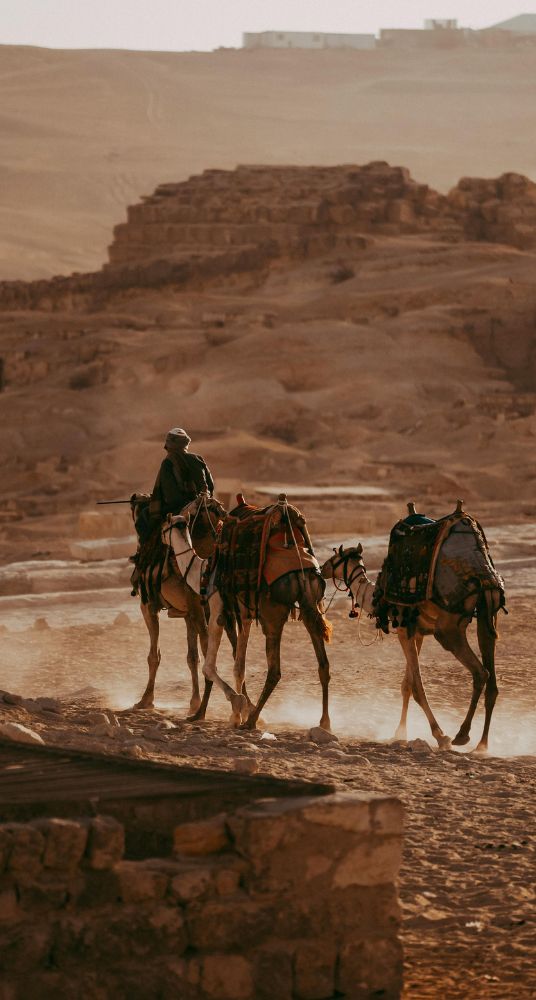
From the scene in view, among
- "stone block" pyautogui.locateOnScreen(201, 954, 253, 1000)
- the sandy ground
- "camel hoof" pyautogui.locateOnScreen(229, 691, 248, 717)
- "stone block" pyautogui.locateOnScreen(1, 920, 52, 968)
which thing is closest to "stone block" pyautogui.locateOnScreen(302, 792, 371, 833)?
"stone block" pyautogui.locateOnScreen(201, 954, 253, 1000)

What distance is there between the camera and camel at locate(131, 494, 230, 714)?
12000 mm

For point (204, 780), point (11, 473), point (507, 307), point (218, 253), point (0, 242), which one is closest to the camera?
point (204, 780)

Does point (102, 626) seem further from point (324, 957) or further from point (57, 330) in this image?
point (57, 330)

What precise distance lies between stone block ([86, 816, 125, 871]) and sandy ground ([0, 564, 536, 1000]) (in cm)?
120

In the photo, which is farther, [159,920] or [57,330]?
[57,330]

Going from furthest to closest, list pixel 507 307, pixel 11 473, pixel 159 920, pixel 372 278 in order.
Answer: pixel 372 278 → pixel 507 307 → pixel 11 473 → pixel 159 920

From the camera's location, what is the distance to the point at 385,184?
188ft

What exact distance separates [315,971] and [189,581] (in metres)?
6.27

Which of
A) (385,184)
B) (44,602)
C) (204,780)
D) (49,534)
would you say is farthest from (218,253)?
(204,780)

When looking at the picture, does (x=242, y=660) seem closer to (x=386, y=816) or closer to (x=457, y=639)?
(x=457, y=639)

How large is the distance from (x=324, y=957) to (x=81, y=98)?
12896 cm

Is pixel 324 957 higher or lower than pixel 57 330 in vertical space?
lower

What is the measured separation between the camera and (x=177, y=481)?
41.2ft

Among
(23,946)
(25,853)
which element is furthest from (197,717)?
(23,946)
